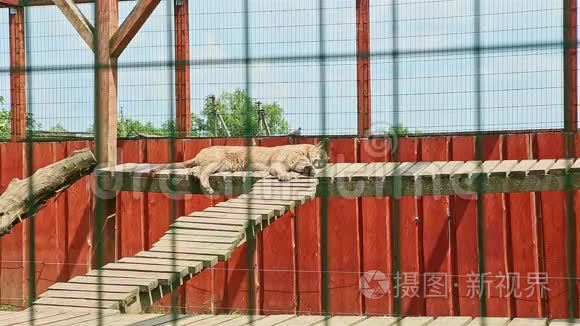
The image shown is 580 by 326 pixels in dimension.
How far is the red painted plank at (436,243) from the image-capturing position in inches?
225

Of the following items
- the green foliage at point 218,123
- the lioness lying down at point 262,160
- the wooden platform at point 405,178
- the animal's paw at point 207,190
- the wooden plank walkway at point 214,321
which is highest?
the green foliage at point 218,123

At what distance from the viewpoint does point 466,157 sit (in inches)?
223

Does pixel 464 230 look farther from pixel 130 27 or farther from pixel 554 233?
pixel 130 27

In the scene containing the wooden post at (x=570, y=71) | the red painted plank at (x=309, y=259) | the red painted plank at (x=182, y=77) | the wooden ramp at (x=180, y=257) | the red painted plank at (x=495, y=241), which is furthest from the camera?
the red painted plank at (x=309, y=259)

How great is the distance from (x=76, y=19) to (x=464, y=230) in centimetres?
289

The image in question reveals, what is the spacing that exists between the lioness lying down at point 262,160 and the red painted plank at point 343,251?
54 cm

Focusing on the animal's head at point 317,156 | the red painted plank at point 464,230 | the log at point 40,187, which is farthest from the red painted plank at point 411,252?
the log at point 40,187

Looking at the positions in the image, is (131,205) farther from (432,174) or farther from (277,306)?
(432,174)

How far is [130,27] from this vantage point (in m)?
4.52

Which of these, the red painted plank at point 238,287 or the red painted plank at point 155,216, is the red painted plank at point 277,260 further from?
the red painted plank at point 155,216

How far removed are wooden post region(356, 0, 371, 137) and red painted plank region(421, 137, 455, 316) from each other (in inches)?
36.3

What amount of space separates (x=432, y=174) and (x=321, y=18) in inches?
90.8

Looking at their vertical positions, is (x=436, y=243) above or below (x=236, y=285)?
above

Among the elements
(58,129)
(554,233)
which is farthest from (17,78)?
(554,233)
